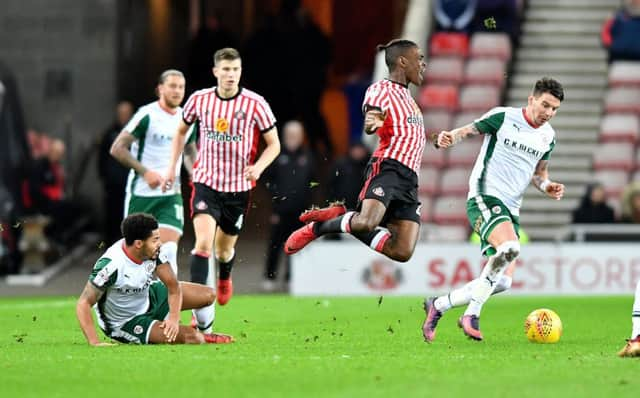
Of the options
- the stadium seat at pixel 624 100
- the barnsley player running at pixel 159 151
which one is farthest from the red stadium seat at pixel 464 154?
the barnsley player running at pixel 159 151

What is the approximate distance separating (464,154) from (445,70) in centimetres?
171

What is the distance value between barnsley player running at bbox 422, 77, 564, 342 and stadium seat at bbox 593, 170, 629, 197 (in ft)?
31.5

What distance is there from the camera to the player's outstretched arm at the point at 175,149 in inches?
526

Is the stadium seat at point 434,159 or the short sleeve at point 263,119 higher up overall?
the short sleeve at point 263,119

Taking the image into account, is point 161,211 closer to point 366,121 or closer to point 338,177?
point 366,121

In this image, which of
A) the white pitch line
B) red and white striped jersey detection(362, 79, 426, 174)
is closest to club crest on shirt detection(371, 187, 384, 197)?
red and white striped jersey detection(362, 79, 426, 174)

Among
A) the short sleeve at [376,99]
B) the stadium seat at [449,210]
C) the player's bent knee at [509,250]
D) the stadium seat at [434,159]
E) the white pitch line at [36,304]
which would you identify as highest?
the short sleeve at [376,99]

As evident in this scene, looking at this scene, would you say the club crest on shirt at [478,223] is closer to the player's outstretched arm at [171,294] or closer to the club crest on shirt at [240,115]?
the club crest on shirt at [240,115]

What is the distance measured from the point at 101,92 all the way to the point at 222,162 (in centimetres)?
1069

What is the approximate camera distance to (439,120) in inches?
920

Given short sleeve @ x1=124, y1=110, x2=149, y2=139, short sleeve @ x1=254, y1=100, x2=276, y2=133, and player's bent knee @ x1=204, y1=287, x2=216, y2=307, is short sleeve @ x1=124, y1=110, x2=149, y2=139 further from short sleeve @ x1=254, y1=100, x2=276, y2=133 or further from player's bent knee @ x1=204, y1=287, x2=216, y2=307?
player's bent knee @ x1=204, y1=287, x2=216, y2=307

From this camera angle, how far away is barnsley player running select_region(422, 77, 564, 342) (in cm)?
1223

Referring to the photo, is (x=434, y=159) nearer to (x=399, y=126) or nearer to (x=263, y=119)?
(x=263, y=119)

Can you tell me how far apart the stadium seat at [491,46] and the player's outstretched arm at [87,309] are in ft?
45.2
